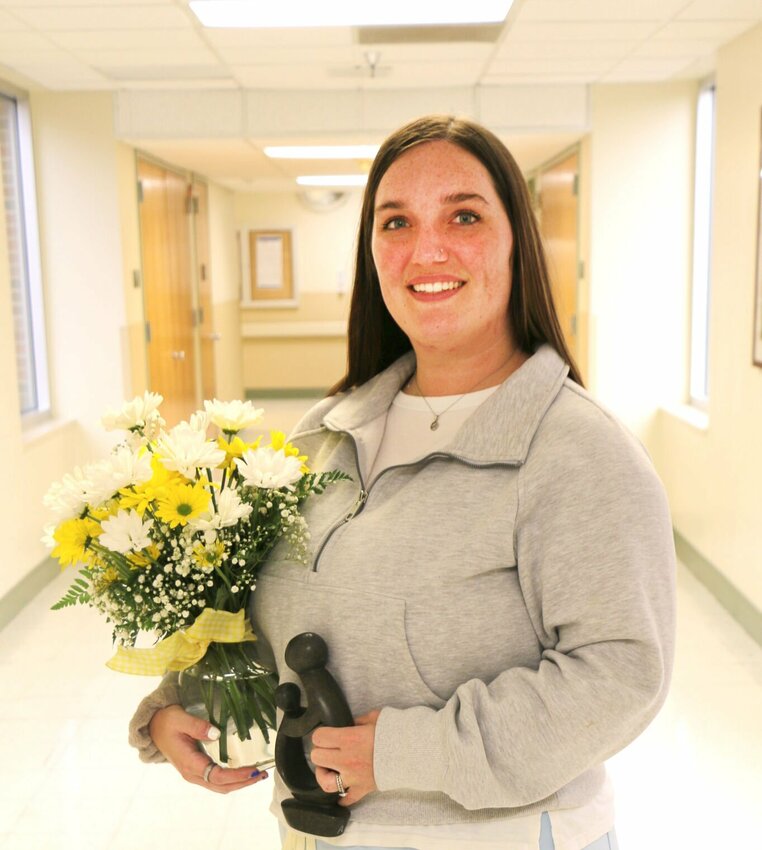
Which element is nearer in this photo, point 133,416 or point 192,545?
point 192,545

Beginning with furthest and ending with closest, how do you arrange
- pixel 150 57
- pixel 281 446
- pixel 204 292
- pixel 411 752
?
1. pixel 204 292
2. pixel 150 57
3. pixel 281 446
4. pixel 411 752

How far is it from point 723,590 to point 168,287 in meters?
4.07

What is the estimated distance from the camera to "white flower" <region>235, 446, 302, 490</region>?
3.85ft

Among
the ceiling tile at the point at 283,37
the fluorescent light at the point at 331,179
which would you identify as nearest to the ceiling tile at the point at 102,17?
the ceiling tile at the point at 283,37

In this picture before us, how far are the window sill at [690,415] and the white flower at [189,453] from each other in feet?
12.4

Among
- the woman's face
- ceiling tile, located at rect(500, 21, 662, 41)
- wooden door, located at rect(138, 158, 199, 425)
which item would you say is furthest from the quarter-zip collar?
wooden door, located at rect(138, 158, 199, 425)

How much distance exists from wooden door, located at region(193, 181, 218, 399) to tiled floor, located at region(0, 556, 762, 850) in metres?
4.08

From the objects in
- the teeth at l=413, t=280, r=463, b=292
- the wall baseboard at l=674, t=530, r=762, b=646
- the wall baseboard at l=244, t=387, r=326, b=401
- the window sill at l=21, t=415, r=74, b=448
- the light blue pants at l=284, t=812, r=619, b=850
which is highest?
the teeth at l=413, t=280, r=463, b=292

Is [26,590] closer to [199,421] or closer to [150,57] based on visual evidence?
[150,57]

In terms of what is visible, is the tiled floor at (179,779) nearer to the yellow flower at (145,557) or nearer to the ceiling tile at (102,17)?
the yellow flower at (145,557)

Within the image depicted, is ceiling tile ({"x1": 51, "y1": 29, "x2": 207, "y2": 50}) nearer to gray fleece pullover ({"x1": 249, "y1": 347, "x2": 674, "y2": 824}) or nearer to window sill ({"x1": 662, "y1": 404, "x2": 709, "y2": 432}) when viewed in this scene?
window sill ({"x1": 662, "y1": 404, "x2": 709, "y2": 432})

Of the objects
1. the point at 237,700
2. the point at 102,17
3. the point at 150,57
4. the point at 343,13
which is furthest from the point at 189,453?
the point at 150,57

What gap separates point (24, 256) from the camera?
16.8 feet

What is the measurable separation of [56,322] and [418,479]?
14.7 feet
